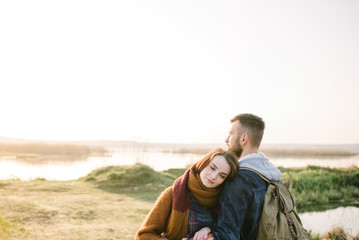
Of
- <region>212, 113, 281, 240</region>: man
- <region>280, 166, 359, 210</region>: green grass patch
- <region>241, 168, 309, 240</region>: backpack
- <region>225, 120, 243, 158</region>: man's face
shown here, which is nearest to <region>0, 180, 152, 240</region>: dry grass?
<region>225, 120, 243, 158</region>: man's face

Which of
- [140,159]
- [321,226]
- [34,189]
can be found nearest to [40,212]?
[34,189]

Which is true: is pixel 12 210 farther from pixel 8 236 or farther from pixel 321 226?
pixel 321 226

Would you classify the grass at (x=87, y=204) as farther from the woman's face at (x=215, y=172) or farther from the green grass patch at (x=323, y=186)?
the woman's face at (x=215, y=172)

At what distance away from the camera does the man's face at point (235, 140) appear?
A: 276cm

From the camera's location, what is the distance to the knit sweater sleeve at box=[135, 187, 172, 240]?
7.64 ft

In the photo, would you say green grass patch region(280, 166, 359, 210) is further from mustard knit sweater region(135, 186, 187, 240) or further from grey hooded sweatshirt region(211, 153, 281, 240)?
mustard knit sweater region(135, 186, 187, 240)

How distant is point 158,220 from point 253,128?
118 cm

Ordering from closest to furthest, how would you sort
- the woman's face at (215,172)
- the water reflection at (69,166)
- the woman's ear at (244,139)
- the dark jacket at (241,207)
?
the dark jacket at (241,207)
the woman's face at (215,172)
the woman's ear at (244,139)
the water reflection at (69,166)

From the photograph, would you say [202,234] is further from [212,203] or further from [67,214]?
[67,214]

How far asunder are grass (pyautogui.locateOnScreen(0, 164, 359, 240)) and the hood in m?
3.87

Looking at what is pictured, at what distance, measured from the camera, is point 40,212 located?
6488mm

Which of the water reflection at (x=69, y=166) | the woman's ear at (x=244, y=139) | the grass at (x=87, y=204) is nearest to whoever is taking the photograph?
the woman's ear at (x=244, y=139)

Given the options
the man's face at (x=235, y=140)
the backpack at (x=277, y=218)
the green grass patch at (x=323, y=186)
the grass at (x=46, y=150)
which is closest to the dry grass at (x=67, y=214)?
the man's face at (x=235, y=140)

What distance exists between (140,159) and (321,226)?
28.6 feet
